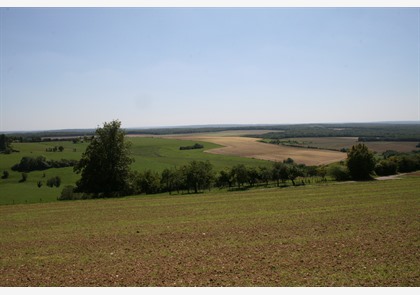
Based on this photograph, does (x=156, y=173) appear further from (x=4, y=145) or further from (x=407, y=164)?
(x=4, y=145)

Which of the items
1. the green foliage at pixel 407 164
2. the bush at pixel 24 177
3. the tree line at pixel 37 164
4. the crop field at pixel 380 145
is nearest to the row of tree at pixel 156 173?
the green foliage at pixel 407 164

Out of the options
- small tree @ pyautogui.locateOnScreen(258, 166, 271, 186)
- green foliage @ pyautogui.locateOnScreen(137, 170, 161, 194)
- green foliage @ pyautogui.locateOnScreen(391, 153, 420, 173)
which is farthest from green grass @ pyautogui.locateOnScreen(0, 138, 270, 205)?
green foliage @ pyautogui.locateOnScreen(391, 153, 420, 173)

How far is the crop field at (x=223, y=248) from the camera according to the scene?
31.4 feet

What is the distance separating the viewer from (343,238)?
43.5ft

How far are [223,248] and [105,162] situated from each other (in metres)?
29.3

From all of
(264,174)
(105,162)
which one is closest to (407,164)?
(264,174)

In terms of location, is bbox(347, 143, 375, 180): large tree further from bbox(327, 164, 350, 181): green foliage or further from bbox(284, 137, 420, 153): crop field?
bbox(284, 137, 420, 153): crop field

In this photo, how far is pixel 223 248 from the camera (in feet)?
41.0

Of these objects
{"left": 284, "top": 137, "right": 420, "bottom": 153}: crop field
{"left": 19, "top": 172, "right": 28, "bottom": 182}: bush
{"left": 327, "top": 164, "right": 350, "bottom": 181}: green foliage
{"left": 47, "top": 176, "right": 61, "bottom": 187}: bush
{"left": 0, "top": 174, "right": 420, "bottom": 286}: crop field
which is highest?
{"left": 0, "top": 174, "right": 420, "bottom": 286}: crop field

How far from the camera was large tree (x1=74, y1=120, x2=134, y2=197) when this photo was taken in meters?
37.9

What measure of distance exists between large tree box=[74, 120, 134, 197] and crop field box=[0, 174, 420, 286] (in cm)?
1675

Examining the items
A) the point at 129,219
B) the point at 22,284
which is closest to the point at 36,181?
the point at 129,219
